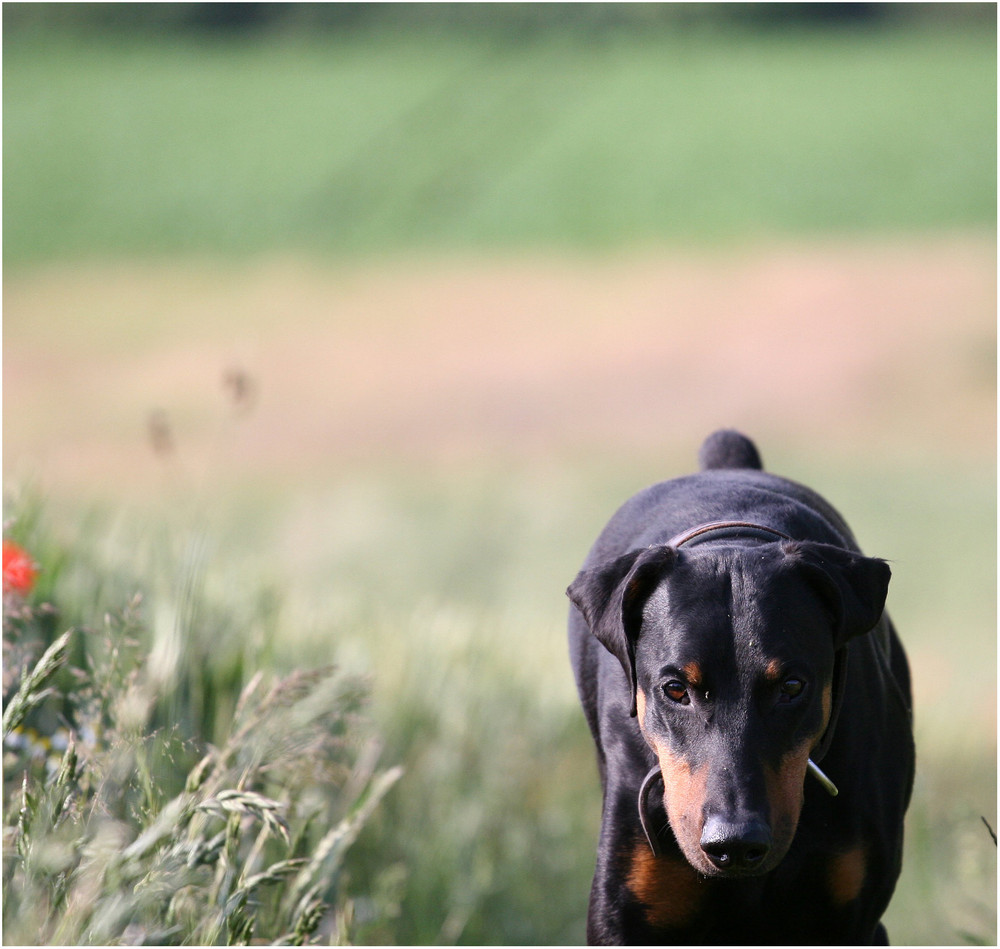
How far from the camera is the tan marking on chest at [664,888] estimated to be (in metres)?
3.09

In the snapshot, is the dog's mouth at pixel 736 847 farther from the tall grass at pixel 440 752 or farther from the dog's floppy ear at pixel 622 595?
the tall grass at pixel 440 752

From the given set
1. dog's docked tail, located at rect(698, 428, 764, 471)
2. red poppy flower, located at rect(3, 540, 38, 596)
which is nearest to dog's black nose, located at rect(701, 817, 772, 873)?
dog's docked tail, located at rect(698, 428, 764, 471)

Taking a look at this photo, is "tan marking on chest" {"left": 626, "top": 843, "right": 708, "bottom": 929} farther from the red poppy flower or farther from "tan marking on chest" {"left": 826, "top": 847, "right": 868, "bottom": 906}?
the red poppy flower

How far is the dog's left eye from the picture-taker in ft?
9.27

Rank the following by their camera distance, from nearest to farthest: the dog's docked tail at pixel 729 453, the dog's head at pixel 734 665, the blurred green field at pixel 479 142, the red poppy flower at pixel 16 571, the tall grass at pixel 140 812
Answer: the tall grass at pixel 140 812, the dog's head at pixel 734 665, the red poppy flower at pixel 16 571, the dog's docked tail at pixel 729 453, the blurred green field at pixel 479 142

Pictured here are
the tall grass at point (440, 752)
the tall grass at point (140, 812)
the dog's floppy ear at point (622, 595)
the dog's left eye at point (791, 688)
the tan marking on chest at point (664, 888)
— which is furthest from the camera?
the tall grass at point (440, 752)

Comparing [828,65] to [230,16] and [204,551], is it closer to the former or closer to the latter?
[230,16]

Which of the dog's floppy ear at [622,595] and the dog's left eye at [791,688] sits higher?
the dog's floppy ear at [622,595]

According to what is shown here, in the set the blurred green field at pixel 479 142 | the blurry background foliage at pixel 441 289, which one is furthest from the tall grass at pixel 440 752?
the blurred green field at pixel 479 142

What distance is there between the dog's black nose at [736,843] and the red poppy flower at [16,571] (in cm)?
172

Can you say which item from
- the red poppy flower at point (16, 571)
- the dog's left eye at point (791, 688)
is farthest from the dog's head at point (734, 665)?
the red poppy flower at point (16, 571)

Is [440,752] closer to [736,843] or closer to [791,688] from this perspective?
[791,688]

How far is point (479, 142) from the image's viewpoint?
2570 centimetres

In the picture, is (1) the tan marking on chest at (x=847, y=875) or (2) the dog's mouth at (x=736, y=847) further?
(1) the tan marking on chest at (x=847, y=875)
